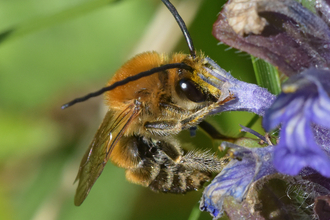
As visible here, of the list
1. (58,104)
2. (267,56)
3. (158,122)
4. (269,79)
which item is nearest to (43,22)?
(58,104)

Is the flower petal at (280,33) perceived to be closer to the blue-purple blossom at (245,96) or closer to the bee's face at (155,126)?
the blue-purple blossom at (245,96)

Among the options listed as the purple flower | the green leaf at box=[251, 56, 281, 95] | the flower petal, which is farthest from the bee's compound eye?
the purple flower

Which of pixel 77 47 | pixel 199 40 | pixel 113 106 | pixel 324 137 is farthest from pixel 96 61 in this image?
pixel 324 137

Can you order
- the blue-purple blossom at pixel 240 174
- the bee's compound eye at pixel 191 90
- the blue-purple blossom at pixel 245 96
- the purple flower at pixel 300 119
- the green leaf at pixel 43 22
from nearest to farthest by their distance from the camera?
the purple flower at pixel 300 119 < the blue-purple blossom at pixel 240 174 < the blue-purple blossom at pixel 245 96 < the bee's compound eye at pixel 191 90 < the green leaf at pixel 43 22

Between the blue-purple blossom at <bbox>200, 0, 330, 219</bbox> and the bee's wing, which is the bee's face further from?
the blue-purple blossom at <bbox>200, 0, 330, 219</bbox>

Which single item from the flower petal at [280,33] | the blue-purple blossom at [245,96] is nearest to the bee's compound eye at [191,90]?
the blue-purple blossom at [245,96]
